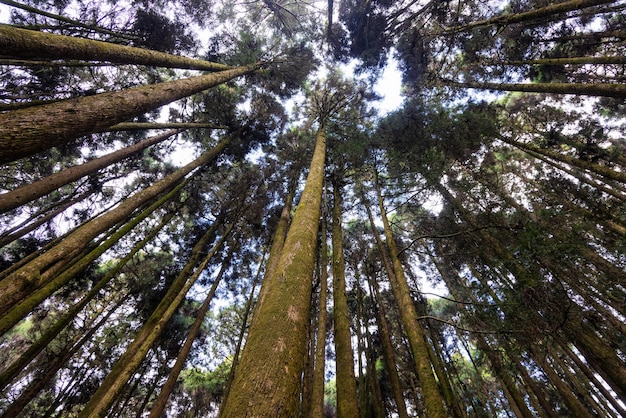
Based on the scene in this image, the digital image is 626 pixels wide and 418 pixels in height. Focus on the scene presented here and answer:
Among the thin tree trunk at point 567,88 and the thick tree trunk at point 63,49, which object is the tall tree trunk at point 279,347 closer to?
the thick tree trunk at point 63,49

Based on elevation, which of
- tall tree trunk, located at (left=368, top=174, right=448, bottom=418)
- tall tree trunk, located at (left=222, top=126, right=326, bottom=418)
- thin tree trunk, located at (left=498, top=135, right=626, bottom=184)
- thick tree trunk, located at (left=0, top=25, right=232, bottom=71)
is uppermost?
thin tree trunk, located at (left=498, top=135, right=626, bottom=184)

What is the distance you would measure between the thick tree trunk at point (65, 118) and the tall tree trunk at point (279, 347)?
2.72 m

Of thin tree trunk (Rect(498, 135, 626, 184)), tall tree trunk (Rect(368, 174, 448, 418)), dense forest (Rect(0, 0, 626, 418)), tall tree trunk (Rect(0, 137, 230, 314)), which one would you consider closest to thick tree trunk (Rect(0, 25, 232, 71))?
dense forest (Rect(0, 0, 626, 418))

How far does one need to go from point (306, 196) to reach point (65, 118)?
3.12 metres

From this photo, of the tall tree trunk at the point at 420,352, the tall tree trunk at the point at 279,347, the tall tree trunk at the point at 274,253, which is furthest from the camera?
the tall tree trunk at the point at 274,253

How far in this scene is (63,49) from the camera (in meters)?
3.53

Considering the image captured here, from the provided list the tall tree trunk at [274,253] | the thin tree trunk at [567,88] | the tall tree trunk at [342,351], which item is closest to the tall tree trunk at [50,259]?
the tall tree trunk at [274,253]

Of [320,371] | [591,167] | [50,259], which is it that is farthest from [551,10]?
[50,259]

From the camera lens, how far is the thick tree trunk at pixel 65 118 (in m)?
2.38

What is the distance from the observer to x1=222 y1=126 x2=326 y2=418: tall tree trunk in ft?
4.61

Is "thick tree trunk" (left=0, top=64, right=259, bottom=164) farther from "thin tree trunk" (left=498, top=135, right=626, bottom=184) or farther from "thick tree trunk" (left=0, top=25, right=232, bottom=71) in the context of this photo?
"thin tree trunk" (left=498, top=135, right=626, bottom=184)

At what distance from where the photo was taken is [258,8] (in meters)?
11.2

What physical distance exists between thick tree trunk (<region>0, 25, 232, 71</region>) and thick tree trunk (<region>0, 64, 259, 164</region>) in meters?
0.67

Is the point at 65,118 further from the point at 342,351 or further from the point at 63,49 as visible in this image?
the point at 342,351
